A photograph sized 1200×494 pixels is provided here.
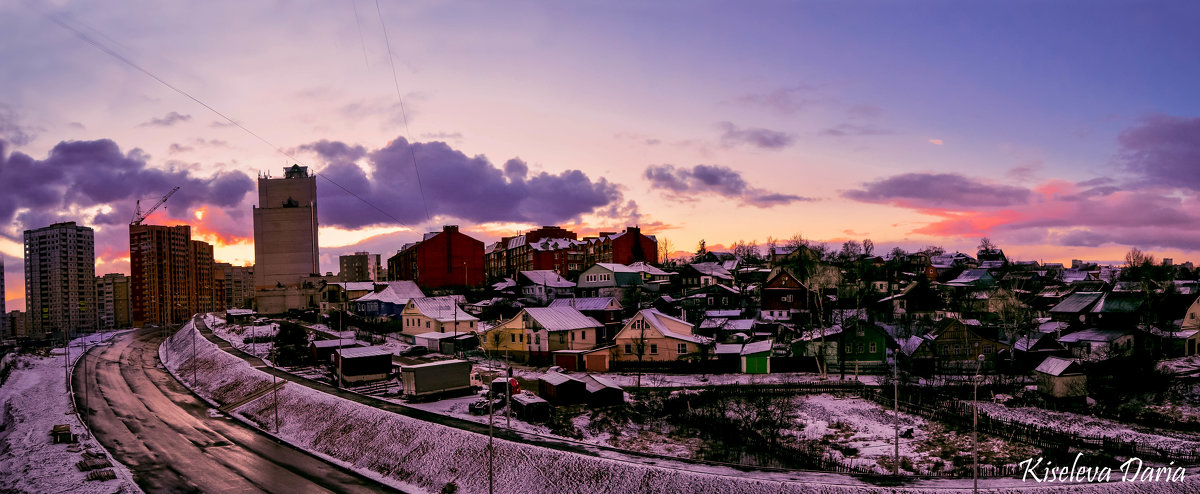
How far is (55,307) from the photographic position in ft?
470

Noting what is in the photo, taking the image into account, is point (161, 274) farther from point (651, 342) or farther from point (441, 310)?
point (651, 342)

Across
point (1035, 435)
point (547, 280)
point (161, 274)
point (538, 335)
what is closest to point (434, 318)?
point (538, 335)

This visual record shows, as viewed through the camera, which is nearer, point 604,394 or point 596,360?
point 604,394

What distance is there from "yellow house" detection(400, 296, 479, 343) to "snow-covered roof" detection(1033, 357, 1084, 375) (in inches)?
1840

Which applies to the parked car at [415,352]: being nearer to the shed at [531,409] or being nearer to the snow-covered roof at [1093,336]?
the shed at [531,409]

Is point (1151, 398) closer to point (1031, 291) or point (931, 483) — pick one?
point (931, 483)

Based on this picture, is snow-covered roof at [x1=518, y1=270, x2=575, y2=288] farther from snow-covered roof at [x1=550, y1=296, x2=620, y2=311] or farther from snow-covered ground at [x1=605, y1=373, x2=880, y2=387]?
snow-covered ground at [x1=605, y1=373, x2=880, y2=387]

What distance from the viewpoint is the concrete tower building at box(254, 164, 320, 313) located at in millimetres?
106625

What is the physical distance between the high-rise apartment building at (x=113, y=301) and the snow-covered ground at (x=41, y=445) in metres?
108

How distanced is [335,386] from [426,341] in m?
17.1

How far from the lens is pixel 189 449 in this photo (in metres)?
33.5

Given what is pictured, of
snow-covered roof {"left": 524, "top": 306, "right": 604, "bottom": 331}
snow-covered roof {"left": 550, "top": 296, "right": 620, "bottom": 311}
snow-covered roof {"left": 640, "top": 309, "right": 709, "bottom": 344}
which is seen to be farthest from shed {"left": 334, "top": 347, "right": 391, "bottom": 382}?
snow-covered roof {"left": 640, "top": 309, "right": 709, "bottom": 344}
